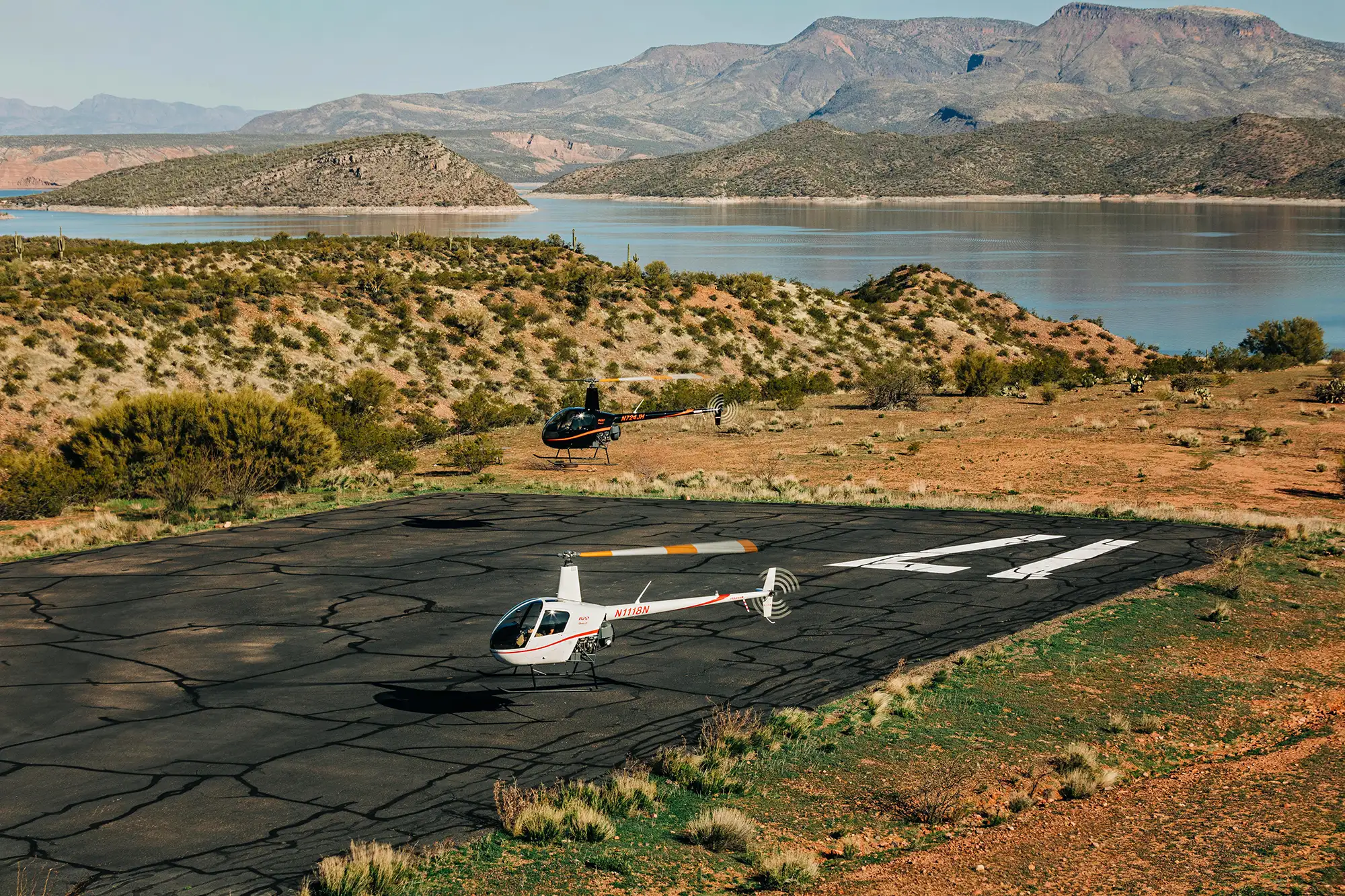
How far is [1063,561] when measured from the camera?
2262 centimetres

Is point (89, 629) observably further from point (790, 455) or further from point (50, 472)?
point (790, 455)

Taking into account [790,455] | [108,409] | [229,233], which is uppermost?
→ [229,233]

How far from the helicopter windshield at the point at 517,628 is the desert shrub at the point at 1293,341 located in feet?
207

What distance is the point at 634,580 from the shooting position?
2055 centimetres

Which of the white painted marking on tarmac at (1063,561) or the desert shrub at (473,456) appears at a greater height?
the desert shrub at (473,456)

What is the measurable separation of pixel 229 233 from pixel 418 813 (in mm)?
122473

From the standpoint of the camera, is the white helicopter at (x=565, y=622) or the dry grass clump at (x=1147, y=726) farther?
the dry grass clump at (x=1147, y=726)

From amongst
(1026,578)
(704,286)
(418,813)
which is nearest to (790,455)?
(1026,578)

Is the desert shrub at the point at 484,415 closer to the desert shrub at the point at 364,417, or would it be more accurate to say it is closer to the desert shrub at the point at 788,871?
the desert shrub at the point at 364,417

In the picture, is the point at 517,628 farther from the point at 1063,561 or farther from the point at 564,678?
the point at 1063,561

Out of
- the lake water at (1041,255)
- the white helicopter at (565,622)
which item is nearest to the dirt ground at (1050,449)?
the white helicopter at (565,622)

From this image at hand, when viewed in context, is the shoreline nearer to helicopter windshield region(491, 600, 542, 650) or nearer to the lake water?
the lake water

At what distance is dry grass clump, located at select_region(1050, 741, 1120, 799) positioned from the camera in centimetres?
1237

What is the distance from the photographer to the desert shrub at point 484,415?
4609 cm
